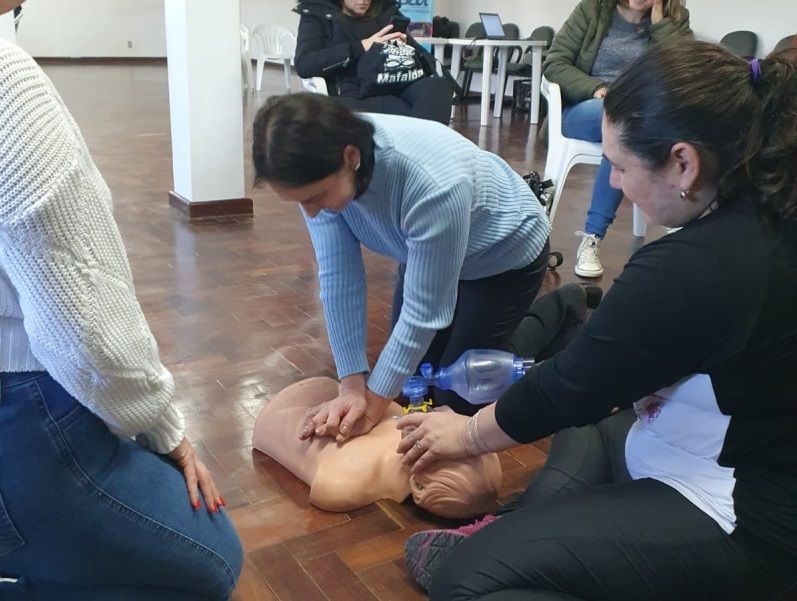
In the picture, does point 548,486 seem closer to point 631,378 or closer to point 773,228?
point 631,378

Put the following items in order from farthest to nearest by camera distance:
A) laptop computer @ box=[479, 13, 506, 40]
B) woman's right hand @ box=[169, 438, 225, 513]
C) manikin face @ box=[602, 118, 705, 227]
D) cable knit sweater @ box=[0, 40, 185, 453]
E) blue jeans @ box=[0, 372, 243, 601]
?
laptop computer @ box=[479, 13, 506, 40] < woman's right hand @ box=[169, 438, 225, 513] < manikin face @ box=[602, 118, 705, 227] < blue jeans @ box=[0, 372, 243, 601] < cable knit sweater @ box=[0, 40, 185, 453]

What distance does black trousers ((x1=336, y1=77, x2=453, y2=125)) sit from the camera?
3.28 metres

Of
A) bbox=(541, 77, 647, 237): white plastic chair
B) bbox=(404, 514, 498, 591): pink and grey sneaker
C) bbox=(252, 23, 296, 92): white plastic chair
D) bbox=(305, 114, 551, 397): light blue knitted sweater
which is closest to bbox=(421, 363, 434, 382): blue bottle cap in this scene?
bbox=(305, 114, 551, 397): light blue knitted sweater

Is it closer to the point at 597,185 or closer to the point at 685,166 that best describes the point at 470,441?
the point at 685,166

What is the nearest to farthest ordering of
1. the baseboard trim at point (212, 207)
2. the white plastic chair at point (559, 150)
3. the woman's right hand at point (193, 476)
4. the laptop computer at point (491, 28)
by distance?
the woman's right hand at point (193, 476)
the white plastic chair at point (559, 150)
the baseboard trim at point (212, 207)
the laptop computer at point (491, 28)

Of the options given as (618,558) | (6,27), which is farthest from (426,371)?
(6,27)

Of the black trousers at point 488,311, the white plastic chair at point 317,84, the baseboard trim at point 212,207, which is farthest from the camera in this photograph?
the baseboard trim at point 212,207

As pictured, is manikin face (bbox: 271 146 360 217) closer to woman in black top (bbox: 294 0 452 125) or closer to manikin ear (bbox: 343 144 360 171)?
manikin ear (bbox: 343 144 360 171)

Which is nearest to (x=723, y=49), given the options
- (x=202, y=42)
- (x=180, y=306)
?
(x=180, y=306)

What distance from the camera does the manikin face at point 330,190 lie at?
142 centimetres

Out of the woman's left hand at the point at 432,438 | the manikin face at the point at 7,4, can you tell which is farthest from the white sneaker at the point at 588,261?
the manikin face at the point at 7,4

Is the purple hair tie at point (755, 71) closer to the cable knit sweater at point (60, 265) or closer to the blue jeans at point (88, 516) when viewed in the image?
the cable knit sweater at point (60, 265)

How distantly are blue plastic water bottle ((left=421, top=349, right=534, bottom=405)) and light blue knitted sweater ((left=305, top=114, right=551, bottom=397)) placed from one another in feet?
0.42

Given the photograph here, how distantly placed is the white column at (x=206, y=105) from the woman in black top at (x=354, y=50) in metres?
0.44
